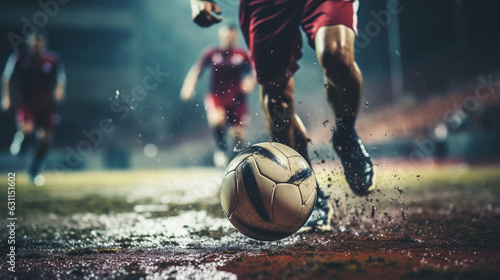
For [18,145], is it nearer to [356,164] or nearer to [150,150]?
[356,164]

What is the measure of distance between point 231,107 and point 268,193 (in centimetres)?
439

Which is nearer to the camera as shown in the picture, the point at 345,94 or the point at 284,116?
the point at 345,94

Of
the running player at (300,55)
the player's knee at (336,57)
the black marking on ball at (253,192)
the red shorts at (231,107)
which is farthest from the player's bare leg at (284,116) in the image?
the red shorts at (231,107)

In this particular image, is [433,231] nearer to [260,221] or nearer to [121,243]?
[260,221]

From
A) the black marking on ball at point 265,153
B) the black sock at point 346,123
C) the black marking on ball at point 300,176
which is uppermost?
the black sock at point 346,123

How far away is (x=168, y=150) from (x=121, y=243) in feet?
56.0

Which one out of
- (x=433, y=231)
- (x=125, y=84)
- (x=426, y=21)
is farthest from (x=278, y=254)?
(x=125, y=84)

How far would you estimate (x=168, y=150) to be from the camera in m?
18.8

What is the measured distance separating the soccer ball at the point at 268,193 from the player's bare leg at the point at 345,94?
1.45 feet

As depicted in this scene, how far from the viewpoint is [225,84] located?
593 centimetres

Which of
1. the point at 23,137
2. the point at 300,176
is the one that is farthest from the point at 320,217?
the point at 23,137

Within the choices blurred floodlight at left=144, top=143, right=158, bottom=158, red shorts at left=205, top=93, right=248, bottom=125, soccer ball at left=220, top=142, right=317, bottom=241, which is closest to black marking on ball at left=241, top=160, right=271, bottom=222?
soccer ball at left=220, top=142, right=317, bottom=241

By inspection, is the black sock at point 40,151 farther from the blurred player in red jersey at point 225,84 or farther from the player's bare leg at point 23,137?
the blurred player in red jersey at point 225,84

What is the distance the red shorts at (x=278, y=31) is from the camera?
2.24 meters
